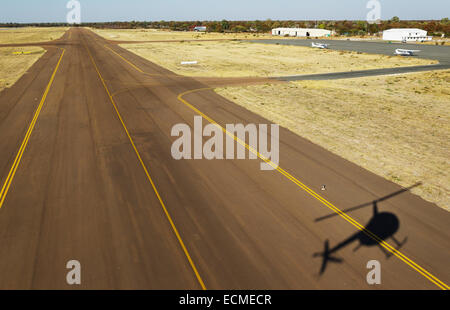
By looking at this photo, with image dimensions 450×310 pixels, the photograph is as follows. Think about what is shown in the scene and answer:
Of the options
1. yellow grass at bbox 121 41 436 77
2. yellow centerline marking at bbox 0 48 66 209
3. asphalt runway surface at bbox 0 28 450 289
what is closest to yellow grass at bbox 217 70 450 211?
asphalt runway surface at bbox 0 28 450 289

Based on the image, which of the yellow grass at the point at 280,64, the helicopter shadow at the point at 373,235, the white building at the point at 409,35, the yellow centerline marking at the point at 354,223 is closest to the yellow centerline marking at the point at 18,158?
the yellow centerline marking at the point at 354,223

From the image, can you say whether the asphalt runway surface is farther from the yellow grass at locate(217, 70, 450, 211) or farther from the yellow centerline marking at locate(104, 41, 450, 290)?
the yellow grass at locate(217, 70, 450, 211)

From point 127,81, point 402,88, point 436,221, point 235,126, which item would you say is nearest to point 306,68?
point 402,88

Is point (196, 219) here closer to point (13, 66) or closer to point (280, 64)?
point (280, 64)

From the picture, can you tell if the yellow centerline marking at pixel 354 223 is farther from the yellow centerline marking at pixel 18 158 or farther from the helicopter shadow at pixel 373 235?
the yellow centerline marking at pixel 18 158

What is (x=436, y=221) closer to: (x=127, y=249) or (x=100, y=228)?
(x=127, y=249)

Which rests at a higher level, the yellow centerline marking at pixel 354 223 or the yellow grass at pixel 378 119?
the yellow grass at pixel 378 119

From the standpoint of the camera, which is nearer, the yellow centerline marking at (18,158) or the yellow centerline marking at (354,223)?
the yellow centerline marking at (354,223)
